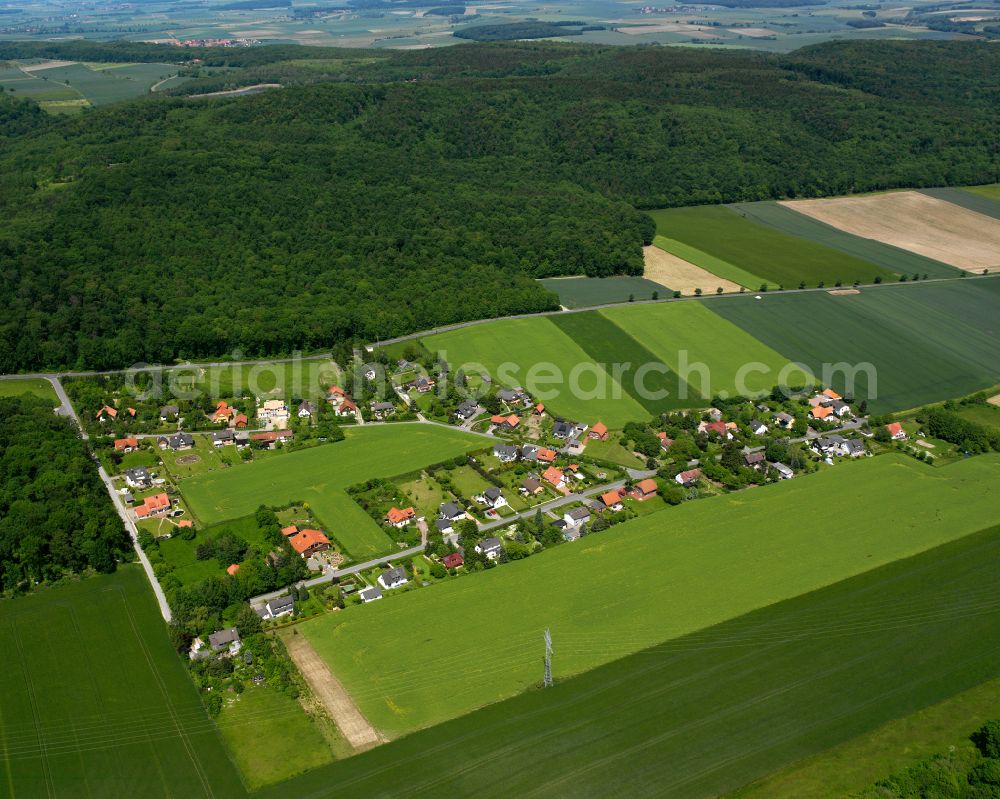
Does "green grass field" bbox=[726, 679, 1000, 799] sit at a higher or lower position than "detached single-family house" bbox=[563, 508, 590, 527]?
lower

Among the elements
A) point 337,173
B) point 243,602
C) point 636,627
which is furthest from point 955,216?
point 243,602

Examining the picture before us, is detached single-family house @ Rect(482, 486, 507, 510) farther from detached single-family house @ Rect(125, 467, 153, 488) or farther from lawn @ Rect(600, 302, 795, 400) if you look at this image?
detached single-family house @ Rect(125, 467, 153, 488)

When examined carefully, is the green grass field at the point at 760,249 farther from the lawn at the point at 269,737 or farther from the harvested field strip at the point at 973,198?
the lawn at the point at 269,737

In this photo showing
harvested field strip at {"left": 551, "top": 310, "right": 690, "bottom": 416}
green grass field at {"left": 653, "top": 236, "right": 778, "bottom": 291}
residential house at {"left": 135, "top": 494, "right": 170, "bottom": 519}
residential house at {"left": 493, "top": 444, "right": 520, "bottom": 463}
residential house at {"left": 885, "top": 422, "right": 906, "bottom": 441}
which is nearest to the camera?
residential house at {"left": 135, "top": 494, "right": 170, "bottom": 519}

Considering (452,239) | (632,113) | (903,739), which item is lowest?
(903,739)

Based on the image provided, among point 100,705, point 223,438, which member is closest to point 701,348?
point 223,438

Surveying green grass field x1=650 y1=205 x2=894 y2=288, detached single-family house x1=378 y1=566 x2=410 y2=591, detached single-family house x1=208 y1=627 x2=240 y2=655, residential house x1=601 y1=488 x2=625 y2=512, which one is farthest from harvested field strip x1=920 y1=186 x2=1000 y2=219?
detached single-family house x1=208 y1=627 x2=240 y2=655

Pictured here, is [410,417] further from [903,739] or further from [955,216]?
[955,216]

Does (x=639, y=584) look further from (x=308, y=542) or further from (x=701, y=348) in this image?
(x=701, y=348)
